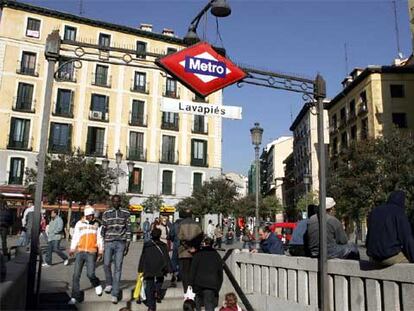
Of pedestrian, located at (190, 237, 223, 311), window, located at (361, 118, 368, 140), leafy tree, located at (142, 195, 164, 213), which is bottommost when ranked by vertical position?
pedestrian, located at (190, 237, 223, 311)

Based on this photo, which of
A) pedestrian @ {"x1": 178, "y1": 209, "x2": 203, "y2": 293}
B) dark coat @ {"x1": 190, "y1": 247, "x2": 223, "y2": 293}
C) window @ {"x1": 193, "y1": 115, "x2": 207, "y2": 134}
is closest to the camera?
dark coat @ {"x1": 190, "y1": 247, "x2": 223, "y2": 293}

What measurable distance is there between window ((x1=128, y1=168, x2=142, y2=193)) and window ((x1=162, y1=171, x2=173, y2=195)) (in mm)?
Result: 2414

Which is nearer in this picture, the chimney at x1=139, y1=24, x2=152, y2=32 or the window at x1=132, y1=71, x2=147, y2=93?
the window at x1=132, y1=71, x2=147, y2=93

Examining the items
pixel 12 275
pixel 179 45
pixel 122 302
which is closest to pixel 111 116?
pixel 179 45

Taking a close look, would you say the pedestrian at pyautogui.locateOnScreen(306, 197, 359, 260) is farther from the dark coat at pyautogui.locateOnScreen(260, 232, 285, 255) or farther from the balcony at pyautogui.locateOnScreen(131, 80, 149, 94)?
the balcony at pyautogui.locateOnScreen(131, 80, 149, 94)

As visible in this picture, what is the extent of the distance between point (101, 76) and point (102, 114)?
3.85 metres

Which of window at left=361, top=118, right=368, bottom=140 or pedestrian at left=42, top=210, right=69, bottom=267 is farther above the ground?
window at left=361, top=118, right=368, bottom=140

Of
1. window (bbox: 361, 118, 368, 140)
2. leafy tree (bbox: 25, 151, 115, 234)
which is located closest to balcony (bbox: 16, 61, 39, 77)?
leafy tree (bbox: 25, 151, 115, 234)

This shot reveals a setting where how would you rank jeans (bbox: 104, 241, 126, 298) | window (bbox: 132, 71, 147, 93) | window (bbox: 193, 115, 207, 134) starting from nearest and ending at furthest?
jeans (bbox: 104, 241, 126, 298) → window (bbox: 132, 71, 147, 93) → window (bbox: 193, 115, 207, 134)

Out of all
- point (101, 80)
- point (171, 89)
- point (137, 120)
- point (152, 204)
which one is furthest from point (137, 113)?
point (152, 204)

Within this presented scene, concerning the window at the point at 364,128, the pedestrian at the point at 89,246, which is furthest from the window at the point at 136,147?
the pedestrian at the point at 89,246

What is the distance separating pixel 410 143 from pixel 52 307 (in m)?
26.1

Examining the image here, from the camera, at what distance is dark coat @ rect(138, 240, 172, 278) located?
741 cm

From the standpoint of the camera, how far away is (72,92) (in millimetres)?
40844
